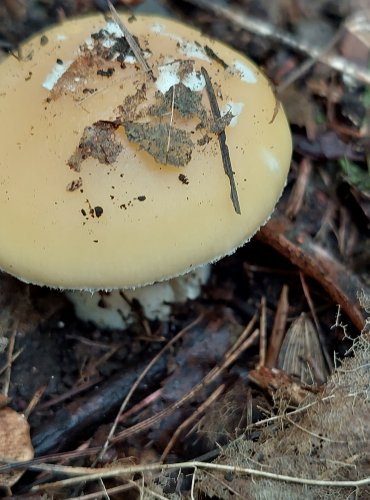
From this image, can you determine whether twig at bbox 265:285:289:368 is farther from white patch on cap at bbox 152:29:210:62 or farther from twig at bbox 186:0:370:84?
twig at bbox 186:0:370:84

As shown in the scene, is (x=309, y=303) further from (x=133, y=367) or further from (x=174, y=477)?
(x=174, y=477)

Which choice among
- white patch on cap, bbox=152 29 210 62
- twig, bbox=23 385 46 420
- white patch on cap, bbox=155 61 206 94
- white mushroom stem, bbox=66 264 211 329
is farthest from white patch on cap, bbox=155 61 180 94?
twig, bbox=23 385 46 420

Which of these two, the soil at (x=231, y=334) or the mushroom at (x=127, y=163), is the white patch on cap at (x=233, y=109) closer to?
the mushroom at (x=127, y=163)

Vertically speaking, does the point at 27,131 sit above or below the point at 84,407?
above

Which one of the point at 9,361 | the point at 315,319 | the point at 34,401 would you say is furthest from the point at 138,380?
the point at 315,319

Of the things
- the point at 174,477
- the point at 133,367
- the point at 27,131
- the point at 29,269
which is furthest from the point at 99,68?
the point at 174,477

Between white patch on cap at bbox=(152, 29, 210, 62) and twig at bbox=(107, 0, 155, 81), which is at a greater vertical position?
twig at bbox=(107, 0, 155, 81)

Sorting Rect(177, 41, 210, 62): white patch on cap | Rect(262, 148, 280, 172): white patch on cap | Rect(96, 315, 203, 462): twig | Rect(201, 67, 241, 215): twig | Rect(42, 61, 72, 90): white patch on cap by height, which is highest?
Rect(42, 61, 72, 90): white patch on cap

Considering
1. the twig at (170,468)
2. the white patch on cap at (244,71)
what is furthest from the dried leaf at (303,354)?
the white patch on cap at (244,71)
